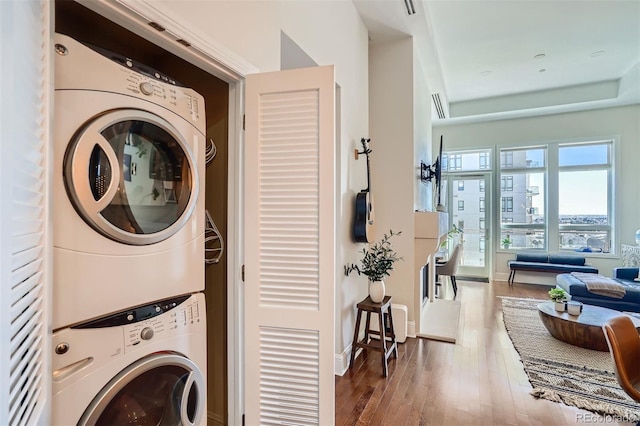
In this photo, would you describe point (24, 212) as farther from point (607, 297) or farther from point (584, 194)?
point (584, 194)

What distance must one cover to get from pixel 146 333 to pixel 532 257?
726 cm

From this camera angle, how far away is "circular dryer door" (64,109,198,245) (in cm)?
101

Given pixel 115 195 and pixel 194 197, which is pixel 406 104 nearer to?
pixel 194 197

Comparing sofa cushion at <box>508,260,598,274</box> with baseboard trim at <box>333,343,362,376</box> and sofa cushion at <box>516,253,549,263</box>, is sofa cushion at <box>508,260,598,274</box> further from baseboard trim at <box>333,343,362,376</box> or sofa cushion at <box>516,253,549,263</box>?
baseboard trim at <box>333,343,362,376</box>

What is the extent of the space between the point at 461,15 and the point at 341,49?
1828mm

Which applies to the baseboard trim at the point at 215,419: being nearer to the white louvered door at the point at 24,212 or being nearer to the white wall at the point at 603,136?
the white louvered door at the point at 24,212

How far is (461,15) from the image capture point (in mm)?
3631

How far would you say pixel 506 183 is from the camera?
6.97m

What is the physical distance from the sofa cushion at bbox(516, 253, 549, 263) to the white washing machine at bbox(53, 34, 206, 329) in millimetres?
6942

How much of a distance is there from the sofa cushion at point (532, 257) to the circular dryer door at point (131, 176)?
7037 mm

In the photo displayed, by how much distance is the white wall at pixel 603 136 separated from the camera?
5.88 meters

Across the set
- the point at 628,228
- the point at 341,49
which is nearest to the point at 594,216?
the point at 628,228

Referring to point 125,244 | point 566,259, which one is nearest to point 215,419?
point 125,244

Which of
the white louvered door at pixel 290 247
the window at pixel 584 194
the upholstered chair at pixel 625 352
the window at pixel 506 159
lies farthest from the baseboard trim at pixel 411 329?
the window at pixel 506 159
